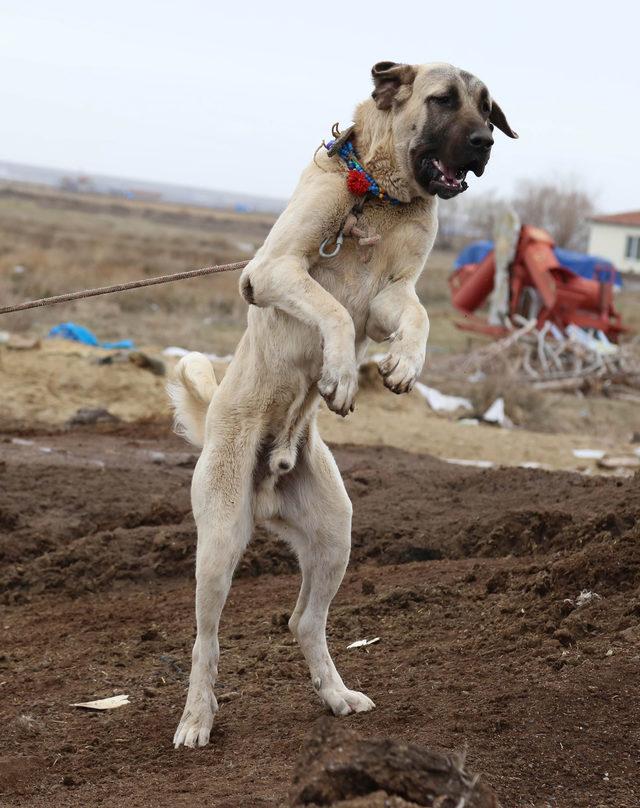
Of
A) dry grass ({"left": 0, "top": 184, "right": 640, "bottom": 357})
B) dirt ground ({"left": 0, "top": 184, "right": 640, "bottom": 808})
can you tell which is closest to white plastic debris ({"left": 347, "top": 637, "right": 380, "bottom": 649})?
dirt ground ({"left": 0, "top": 184, "right": 640, "bottom": 808})

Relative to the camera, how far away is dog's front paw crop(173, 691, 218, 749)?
4.21 meters

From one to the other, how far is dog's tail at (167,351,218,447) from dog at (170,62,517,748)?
1.40 feet

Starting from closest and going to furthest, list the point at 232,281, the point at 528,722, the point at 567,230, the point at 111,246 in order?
the point at 528,722 → the point at 232,281 → the point at 111,246 → the point at 567,230

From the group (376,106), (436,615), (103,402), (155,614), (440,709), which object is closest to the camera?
(440,709)

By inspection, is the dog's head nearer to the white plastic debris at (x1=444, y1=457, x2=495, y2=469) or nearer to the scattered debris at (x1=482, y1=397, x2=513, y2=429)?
the white plastic debris at (x1=444, y1=457, x2=495, y2=469)

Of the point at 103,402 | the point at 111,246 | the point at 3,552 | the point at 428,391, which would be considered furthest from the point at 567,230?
the point at 3,552

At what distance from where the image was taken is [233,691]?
16.1 ft

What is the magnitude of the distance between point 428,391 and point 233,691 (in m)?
12.2

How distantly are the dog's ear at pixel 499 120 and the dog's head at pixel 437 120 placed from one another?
183 mm

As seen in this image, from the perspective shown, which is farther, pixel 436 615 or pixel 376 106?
pixel 436 615

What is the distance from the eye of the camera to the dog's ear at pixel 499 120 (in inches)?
187

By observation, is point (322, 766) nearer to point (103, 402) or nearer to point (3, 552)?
point (3, 552)

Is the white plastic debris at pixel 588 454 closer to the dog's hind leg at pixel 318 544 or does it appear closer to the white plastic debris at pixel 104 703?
the dog's hind leg at pixel 318 544

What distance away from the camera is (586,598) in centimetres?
505
